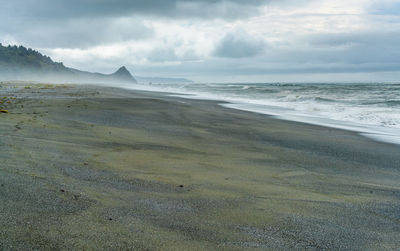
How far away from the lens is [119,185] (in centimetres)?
325

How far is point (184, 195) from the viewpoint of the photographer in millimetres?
3121

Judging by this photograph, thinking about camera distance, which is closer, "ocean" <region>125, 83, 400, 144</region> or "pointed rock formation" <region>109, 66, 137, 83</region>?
"ocean" <region>125, 83, 400, 144</region>

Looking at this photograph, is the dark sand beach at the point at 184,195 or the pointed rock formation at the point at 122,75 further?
the pointed rock formation at the point at 122,75

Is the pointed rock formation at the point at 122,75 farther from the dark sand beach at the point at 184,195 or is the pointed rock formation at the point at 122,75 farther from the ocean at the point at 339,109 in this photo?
the dark sand beach at the point at 184,195

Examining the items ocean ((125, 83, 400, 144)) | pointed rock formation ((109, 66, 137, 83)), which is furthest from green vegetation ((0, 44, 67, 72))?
ocean ((125, 83, 400, 144))

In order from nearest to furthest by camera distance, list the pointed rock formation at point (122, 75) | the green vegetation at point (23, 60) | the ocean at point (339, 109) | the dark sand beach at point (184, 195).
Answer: the dark sand beach at point (184, 195)
the ocean at point (339, 109)
the green vegetation at point (23, 60)
the pointed rock formation at point (122, 75)

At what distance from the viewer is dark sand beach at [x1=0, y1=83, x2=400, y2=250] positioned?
86.0 inches

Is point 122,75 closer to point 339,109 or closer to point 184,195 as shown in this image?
point 339,109

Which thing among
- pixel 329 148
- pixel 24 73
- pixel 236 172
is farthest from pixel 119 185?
pixel 24 73

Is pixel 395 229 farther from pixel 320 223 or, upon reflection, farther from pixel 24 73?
pixel 24 73

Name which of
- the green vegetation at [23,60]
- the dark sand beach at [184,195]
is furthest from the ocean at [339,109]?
the green vegetation at [23,60]

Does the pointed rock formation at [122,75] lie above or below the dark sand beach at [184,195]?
above

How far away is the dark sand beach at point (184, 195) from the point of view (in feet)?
7.17

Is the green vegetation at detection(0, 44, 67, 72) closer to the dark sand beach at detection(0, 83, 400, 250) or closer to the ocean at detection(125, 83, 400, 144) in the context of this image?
the ocean at detection(125, 83, 400, 144)
